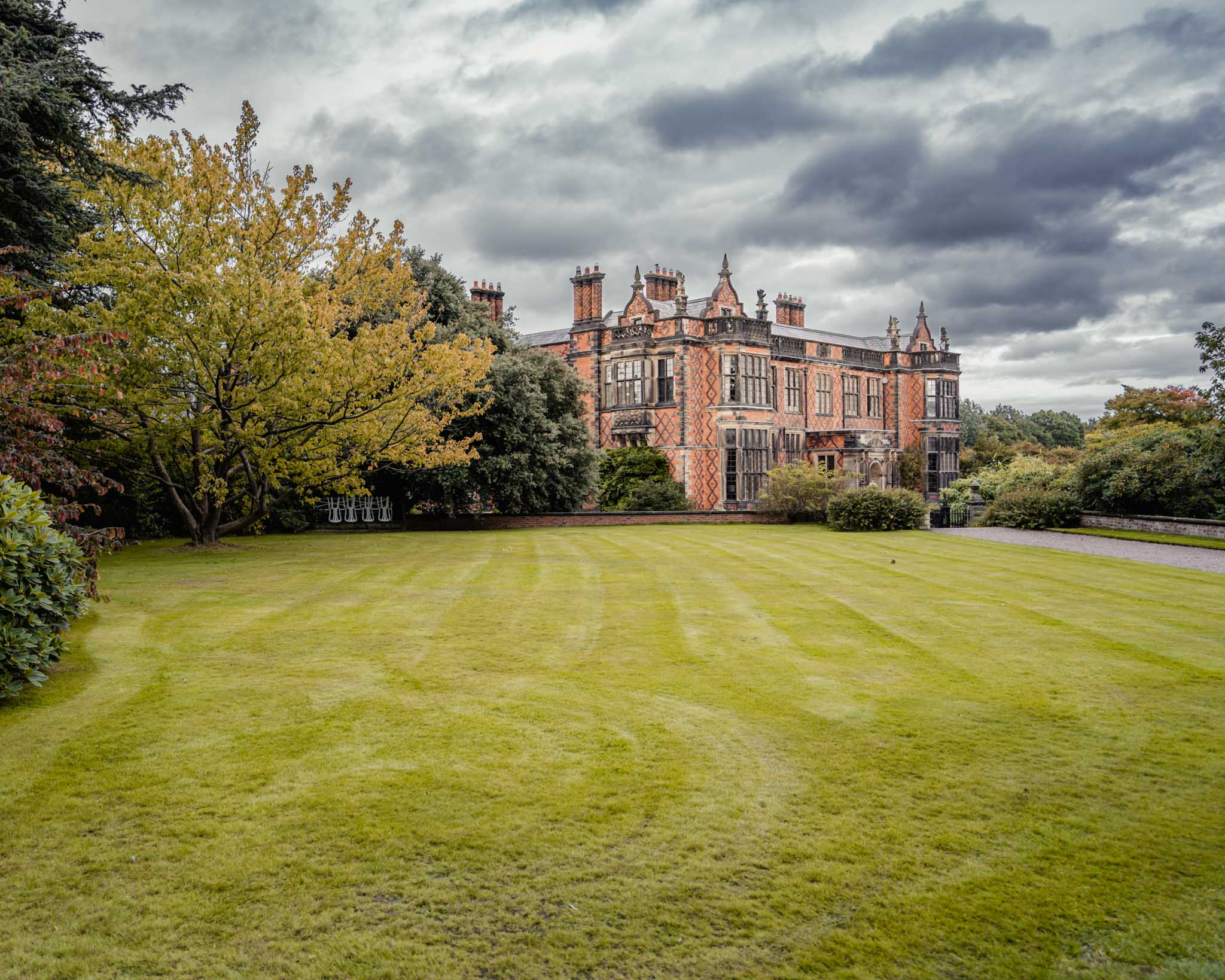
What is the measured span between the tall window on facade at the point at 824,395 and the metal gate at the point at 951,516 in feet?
53.2

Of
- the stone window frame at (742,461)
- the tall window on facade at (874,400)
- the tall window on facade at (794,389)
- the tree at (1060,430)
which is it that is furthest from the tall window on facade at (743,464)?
the tree at (1060,430)

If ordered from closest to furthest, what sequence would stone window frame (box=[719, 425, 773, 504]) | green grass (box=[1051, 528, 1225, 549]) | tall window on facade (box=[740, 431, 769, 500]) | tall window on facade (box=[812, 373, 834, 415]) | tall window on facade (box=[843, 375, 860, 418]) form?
green grass (box=[1051, 528, 1225, 549]) < stone window frame (box=[719, 425, 773, 504]) < tall window on facade (box=[740, 431, 769, 500]) < tall window on facade (box=[812, 373, 834, 415]) < tall window on facade (box=[843, 375, 860, 418])

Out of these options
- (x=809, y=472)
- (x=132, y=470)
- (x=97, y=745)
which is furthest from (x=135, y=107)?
(x=809, y=472)

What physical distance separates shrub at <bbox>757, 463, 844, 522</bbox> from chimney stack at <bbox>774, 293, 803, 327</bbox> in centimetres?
1985

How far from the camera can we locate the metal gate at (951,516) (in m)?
31.0

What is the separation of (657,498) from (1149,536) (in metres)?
18.9

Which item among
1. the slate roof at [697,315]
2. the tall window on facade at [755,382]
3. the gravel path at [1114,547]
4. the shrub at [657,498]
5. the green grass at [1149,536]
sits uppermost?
the slate roof at [697,315]

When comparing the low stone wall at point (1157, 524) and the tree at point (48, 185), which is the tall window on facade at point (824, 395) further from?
the tree at point (48, 185)

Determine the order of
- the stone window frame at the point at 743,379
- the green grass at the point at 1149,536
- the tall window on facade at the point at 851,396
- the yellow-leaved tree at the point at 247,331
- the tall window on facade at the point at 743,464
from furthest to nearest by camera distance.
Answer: the tall window on facade at the point at 851,396 → the tall window on facade at the point at 743,464 → the stone window frame at the point at 743,379 → the green grass at the point at 1149,536 → the yellow-leaved tree at the point at 247,331

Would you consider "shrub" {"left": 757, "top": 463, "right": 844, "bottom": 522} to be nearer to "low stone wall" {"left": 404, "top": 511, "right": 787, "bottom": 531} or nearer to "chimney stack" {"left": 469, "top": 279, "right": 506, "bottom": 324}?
"low stone wall" {"left": 404, "top": 511, "right": 787, "bottom": 531}

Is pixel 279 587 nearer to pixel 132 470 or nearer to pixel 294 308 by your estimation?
pixel 294 308

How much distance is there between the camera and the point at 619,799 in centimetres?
505

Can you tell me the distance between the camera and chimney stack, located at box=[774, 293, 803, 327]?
50438mm

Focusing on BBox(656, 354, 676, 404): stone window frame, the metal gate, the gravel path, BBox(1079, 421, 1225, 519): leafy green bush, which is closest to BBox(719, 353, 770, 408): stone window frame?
BBox(656, 354, 676, 404): stone window frame
